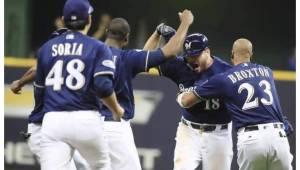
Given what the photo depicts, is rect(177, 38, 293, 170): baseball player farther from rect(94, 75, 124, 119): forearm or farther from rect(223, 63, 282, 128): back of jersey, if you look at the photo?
rect(94, 75, 124, 119): forearm

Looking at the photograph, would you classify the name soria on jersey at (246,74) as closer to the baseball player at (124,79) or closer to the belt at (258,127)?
the belt at (258,127)

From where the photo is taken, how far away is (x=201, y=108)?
8477 millimetres

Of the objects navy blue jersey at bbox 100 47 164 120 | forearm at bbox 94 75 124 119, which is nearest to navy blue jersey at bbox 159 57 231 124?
navy blue jersey at bbox 100 47 164 120

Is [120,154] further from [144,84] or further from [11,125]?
[11,125]

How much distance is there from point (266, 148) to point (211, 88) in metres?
0.78

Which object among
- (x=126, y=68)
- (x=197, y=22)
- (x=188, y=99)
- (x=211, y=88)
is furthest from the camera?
(x=197, y=22)

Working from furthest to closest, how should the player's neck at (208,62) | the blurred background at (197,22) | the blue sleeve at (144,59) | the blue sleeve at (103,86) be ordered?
1. the blurred background at (197,22)
2. the player's neck at (208,62)
3. the blue sleeve at (144,59)
4. the blue sleeve at (103,86)

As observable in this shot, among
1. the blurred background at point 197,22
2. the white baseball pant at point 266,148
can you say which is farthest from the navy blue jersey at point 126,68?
the blurred background at point 197,22

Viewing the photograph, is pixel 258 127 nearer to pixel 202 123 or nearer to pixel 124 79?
pixel 202 123

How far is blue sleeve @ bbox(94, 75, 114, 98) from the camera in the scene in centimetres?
684

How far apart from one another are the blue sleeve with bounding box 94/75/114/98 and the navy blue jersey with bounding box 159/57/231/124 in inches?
63.3

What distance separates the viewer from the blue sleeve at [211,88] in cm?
786

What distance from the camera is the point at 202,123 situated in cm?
848

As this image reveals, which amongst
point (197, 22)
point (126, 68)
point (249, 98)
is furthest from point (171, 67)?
point (197, 22)
